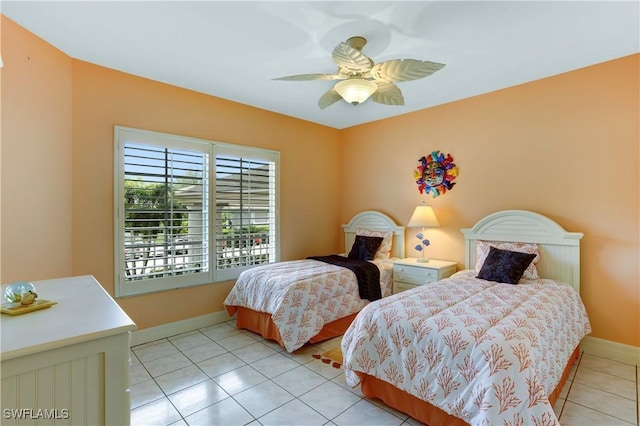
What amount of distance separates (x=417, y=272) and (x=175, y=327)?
2.79 meters

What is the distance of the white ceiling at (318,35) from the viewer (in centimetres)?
213

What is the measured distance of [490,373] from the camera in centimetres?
163

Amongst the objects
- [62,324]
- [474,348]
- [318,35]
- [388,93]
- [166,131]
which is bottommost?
[474,348]

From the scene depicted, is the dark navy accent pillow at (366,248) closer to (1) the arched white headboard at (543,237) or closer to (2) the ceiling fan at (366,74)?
(1) the arched white headboard at (543,237)

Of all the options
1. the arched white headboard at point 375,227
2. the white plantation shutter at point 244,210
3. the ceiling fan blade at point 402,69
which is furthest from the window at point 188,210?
the ceiling fan blade at point 402,69

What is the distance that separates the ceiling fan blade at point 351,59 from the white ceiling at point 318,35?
1.05 feet

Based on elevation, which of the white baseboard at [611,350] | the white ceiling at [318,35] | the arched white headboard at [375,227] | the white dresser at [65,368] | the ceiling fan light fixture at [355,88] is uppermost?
the white ceiling at [318,35]

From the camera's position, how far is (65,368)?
105 centimetres

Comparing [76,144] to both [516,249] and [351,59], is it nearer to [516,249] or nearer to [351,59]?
[351,59]

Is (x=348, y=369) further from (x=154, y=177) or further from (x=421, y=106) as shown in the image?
(x=421, y=106)

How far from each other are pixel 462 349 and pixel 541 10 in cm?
228

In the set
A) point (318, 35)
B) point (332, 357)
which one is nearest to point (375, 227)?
point (332, 357)

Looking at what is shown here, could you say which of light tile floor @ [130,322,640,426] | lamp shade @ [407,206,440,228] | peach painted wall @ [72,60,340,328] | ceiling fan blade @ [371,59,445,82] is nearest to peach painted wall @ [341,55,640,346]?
lamp shade @ [407,206,440,228]

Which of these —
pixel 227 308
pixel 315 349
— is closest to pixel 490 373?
pixel 315 349
